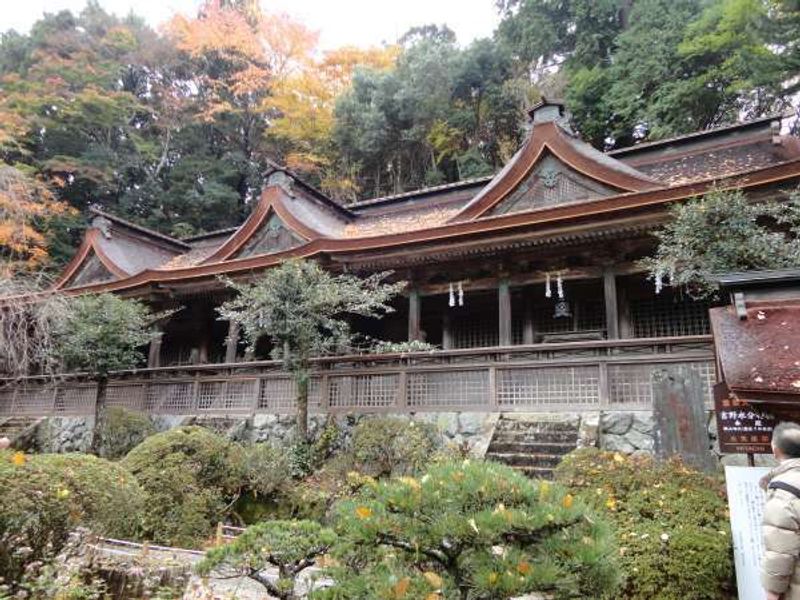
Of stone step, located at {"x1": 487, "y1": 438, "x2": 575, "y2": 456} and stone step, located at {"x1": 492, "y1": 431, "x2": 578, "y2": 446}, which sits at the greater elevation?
stone step, located at {"x1": 492, "y1": 431, "x2": 578, "y2": 446}

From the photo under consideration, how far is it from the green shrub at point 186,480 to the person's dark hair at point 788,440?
6885mm

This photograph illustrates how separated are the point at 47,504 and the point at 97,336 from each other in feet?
28.3

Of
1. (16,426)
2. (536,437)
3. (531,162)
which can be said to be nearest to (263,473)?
(536,437)

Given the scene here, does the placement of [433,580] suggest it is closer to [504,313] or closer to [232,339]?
[504,313]

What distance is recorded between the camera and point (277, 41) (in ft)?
110

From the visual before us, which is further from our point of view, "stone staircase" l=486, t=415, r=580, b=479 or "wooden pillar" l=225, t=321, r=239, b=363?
"wooden pillar" l=225, t=321, r=239, b=363

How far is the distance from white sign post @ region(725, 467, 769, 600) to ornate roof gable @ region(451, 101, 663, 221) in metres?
9.05

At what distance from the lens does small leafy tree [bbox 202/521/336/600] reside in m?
4.05

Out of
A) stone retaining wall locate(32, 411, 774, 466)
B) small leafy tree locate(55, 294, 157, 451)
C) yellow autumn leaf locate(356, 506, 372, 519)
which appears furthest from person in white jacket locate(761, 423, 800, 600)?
small leafy tree locate(55, 294, 157, 451)

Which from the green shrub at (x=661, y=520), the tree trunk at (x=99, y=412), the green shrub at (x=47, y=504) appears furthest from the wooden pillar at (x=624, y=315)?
the tree trunk at (x=99, y=412)

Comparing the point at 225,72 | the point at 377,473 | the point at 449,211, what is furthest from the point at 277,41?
the point at 377,473

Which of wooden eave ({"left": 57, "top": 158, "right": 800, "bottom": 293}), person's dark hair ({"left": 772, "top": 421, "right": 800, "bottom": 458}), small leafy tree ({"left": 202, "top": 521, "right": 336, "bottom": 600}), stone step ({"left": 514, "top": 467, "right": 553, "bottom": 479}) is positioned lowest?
small leafy tree ({"left": 202, "top": 521, "right": 336, "bottom": 600})

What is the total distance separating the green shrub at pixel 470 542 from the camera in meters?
3.00

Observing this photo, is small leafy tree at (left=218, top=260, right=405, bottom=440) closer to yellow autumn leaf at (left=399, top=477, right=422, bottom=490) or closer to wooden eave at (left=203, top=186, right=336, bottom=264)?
wooden eave at (left=203, top=186, right=336, bottom=264)
